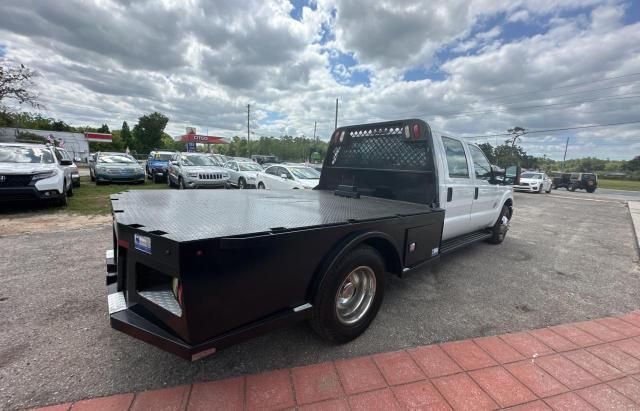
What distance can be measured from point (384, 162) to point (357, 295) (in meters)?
2.19

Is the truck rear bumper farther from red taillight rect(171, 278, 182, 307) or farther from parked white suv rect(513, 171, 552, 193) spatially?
parked white suv rect(513, 171, 552, 193)

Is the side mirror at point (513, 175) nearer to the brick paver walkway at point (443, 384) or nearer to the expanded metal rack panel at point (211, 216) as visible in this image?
the expanded metal rack panel at point (211, 216)

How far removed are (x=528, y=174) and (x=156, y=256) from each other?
93.2 feet

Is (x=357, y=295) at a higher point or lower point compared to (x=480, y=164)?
lower

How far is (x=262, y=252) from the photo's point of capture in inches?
69.0

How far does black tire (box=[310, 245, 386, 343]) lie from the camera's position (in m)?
2.18

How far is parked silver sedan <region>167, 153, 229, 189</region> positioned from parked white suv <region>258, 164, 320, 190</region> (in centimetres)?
163

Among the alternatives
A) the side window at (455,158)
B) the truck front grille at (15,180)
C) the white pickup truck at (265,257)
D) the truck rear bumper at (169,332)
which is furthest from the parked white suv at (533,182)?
the truck front grille at (15,180)

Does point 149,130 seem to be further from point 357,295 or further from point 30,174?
point 357,295

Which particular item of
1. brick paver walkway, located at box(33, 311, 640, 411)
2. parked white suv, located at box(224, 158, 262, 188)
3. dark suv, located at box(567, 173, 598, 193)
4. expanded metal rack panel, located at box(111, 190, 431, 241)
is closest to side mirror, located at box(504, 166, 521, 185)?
expanded metal rack panel, located at box(111, 190, 431, 241)

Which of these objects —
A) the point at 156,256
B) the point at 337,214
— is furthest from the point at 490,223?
the point at 156,256

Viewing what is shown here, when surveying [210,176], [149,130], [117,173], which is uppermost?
[149,130]

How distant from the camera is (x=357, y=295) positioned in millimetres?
2717

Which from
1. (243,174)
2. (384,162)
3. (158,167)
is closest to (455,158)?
(384,162)
